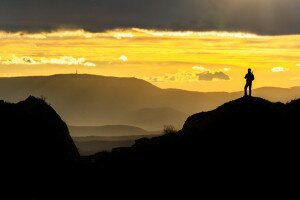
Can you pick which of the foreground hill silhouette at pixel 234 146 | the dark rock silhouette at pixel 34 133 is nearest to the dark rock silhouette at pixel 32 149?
the dark rock silhouette at pixel 34 133

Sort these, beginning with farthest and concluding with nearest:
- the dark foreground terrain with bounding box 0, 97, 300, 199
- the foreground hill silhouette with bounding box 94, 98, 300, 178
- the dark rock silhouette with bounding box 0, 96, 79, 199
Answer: the dark rock silhouette with bounding box 0, 96, 79, 199 → the foreground hill silhouette with bounding box 94, 98, 300, 178 → the dark foreground terrain with bounding box 0, 97, 300, 199

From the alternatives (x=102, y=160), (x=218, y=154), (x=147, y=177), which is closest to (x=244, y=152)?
(x=218, y=154)

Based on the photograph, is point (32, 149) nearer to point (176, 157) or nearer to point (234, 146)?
point (176, 157)

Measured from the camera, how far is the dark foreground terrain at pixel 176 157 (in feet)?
143

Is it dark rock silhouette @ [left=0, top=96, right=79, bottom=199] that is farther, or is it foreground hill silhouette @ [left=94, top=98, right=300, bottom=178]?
dark rock silhouette @ [left=0, top=96, right=79, bottom=199]

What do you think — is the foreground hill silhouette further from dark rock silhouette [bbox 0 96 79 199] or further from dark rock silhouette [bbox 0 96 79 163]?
dark rock silhouette [bbox 0 96 79 163]

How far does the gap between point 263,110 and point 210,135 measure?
528cm

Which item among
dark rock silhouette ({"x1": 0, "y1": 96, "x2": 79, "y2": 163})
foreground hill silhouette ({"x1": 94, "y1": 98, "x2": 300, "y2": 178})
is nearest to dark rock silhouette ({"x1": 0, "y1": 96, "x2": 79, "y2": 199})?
dark rock silhouette ({"x1": 0, "y1": 96, "x2": 79, "y2": 163})

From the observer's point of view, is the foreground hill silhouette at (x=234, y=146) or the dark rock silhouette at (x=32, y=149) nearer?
the foreground hill silhouette at (x=234, y=146)

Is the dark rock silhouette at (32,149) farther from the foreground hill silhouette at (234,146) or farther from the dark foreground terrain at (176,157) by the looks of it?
the foreground hill silhouette at (234,146)

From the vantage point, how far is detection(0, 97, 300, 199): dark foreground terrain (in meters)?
43.6

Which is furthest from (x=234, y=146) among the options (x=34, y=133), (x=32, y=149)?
(x=34, y=133)

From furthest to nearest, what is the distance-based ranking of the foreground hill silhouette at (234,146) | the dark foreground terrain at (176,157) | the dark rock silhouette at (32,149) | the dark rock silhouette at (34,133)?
the dark rock silhouette at (34,133) → the dark rock silhouette at (32,149) → the foreground hill silhouette at (234,146) → the dark foreground terrain at (176,157)

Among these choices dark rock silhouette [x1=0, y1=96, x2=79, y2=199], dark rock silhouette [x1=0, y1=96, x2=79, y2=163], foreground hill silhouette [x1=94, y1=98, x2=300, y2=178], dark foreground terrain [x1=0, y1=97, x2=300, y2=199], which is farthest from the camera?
dark rock silhouette [x1=0, y1=96, x2=79, y2=163]
